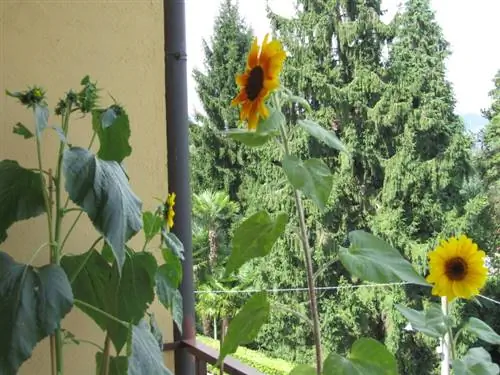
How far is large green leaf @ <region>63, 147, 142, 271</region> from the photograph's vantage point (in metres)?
0.68

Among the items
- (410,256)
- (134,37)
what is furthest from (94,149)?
(410,256)

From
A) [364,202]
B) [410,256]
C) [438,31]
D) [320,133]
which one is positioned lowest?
[410,256]

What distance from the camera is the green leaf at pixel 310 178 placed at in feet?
1.78

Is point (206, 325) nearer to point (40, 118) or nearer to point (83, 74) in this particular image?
point (83, 74)

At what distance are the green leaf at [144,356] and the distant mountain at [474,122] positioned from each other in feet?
27.9

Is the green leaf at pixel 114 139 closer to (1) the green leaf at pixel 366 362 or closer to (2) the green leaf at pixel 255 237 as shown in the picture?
(2) the green leaf at pixel 255 237

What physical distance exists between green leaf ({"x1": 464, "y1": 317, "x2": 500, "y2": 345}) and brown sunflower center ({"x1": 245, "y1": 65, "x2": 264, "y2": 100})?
1.04 feet

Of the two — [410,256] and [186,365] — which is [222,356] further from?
[410,256]

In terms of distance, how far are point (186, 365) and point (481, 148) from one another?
27.7 feet

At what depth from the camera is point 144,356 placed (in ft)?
2.56

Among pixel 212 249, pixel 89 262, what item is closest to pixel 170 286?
pixel 89 262

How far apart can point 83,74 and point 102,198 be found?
529mm

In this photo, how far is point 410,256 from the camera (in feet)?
29.4

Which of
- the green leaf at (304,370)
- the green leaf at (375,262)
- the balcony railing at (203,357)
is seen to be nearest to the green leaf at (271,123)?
the green leaf at (375,262)
